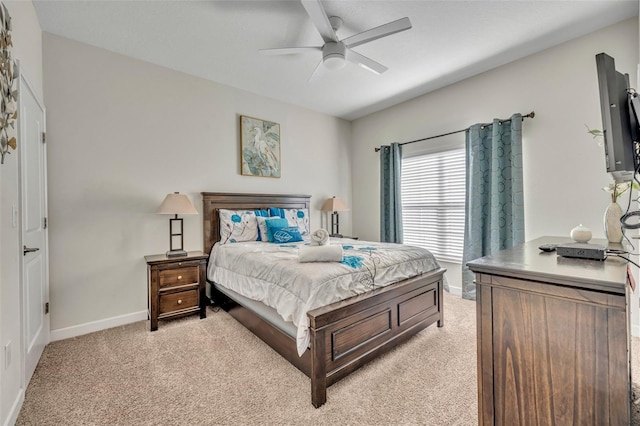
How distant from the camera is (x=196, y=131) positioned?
346cm

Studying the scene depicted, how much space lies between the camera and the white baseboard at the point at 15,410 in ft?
4.89

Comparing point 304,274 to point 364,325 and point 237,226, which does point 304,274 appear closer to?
point 364,325

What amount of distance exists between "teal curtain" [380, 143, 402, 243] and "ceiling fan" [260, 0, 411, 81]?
1.82m

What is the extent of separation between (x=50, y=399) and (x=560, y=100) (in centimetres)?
491

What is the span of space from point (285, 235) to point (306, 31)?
2.14m

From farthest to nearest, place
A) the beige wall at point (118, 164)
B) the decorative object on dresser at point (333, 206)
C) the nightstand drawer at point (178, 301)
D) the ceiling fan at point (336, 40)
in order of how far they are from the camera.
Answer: the decorative object on dresser at point (333, 206) < the nightstand drawer at point (178, 301) < the beige wall at point (118, 164) < the ceiling fan at point (336, 40)

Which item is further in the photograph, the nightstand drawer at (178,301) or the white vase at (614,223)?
the nightstand drawer at (178,301)

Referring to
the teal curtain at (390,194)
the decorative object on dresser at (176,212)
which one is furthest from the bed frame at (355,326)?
the teal curtain at (390,194)

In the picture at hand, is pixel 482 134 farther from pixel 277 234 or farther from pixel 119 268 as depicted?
pixel 119 268

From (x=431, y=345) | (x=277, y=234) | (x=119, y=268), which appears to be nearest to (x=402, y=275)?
(x=431, y=345)

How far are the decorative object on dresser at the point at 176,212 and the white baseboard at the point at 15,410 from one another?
145 centimetres

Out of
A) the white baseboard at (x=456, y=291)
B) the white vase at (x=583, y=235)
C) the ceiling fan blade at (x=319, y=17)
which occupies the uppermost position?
the ceiling fan blade at (x=319, y=17)

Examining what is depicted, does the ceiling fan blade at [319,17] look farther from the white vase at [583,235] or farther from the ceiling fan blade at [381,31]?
the white vase at [583,235]

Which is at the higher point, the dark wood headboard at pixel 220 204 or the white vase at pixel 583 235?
the dark wood headboard at pixel 220 204
